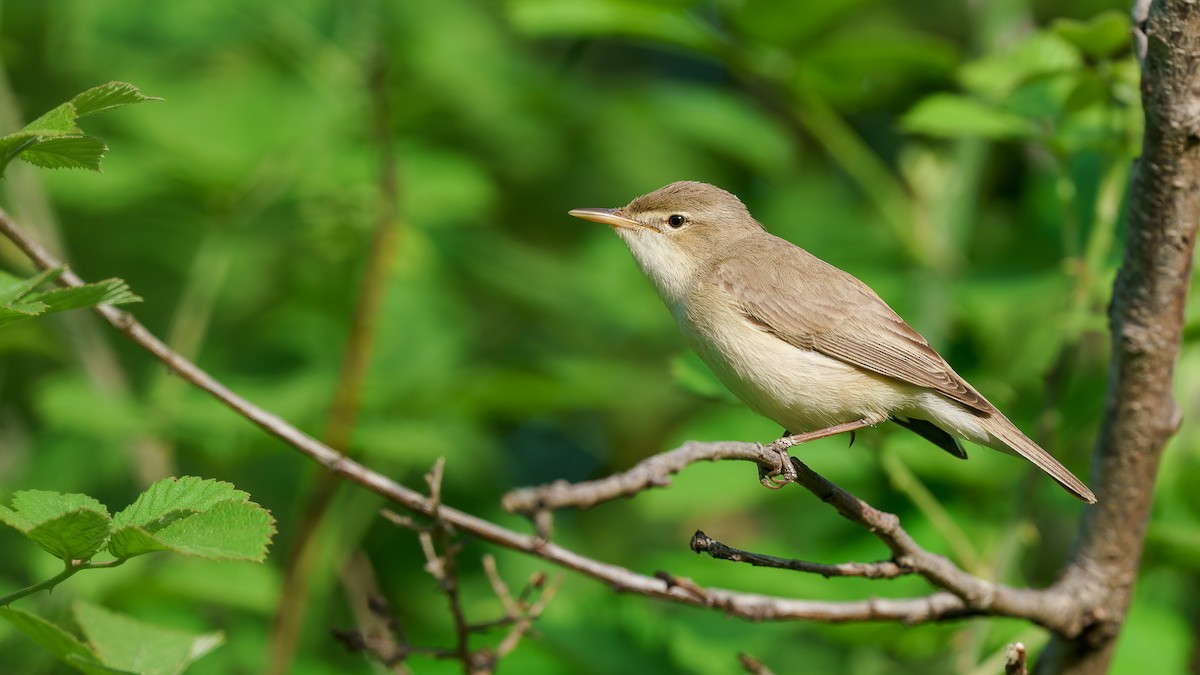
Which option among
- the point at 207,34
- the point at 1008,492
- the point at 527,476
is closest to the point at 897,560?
the point at 1008,492

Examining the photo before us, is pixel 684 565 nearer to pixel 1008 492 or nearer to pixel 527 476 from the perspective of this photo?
pixel 1008 492

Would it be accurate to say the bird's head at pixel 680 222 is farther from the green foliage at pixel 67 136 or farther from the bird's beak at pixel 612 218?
the green foliage at pixel 67 136

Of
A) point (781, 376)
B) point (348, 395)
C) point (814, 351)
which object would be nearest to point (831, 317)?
point (814, 351)

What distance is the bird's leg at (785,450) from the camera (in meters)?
2.29

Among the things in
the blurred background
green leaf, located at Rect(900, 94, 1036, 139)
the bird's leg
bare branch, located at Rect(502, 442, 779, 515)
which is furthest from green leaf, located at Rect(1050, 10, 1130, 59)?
bare branch, located at Rect(502, 442, 779, 515)

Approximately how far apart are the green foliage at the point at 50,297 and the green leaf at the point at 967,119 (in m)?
2.26

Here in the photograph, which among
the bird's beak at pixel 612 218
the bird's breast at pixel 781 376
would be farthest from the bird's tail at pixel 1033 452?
the bird's beak at pixel 612 218

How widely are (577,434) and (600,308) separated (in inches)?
43.8

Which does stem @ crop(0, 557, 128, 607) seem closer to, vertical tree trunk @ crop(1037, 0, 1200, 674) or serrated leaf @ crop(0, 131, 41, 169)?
serrated leaf @ crop(0, 131, 41, 169)

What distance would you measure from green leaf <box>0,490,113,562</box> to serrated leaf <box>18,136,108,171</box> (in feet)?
1.43

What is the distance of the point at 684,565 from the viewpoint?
3.54 metres

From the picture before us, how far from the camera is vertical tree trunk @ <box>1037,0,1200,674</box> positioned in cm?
221

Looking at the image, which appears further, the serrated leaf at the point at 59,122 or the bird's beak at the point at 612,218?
the bird's beak at the point at 612,218

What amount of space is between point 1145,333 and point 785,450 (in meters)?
0.74
